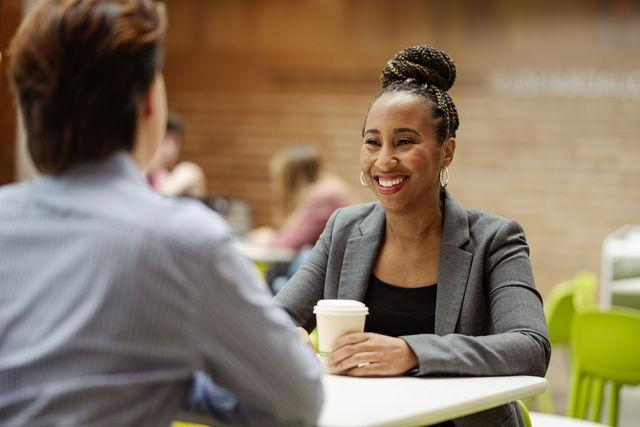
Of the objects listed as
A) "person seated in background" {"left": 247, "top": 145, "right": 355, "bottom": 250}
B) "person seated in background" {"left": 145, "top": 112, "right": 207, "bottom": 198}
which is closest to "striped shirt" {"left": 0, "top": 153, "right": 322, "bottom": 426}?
"person seated in background" {"left": 247, "top": 145, "right": 355, "bottom": 250}

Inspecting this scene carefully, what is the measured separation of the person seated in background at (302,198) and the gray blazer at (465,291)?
3159 millimetres

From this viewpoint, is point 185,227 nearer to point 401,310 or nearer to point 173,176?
point 401,310

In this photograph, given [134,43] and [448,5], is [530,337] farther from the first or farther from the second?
[448,5]

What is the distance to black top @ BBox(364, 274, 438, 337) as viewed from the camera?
7.38 ft

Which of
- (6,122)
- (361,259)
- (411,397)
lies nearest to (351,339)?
(411,397)

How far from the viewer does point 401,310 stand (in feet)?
7.47

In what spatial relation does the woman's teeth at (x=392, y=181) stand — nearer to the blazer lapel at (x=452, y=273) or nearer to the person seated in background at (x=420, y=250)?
the person seated in background at (x=420, y=250)

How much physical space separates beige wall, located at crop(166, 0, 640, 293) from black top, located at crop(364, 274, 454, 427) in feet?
18.3

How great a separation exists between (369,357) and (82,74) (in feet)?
2.83

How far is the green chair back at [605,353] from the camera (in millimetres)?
3363

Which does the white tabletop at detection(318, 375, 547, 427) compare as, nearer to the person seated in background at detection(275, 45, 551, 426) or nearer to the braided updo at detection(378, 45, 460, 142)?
the person seated in background at detection(275, 45, 551, 426)

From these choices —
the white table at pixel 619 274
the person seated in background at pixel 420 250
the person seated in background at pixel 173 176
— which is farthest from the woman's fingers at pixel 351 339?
the person seated in background at pixel 173 176

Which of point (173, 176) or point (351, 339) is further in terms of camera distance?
point (173, 176)

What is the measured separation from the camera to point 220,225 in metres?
1.34
